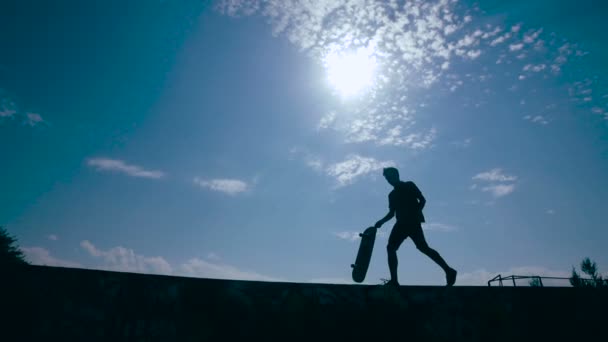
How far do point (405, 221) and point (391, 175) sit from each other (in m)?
0.93

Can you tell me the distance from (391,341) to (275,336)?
1.11 meters

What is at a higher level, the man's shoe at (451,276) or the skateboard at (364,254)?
the skateboard at (364,254)

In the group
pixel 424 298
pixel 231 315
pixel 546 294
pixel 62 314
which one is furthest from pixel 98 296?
pixel 546 294

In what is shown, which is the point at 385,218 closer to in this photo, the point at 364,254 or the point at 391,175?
the point at 391,175

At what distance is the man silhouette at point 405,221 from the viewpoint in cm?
464

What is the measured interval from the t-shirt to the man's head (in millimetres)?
129

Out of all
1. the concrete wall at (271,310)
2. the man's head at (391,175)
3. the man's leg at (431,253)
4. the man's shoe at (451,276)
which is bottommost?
the concrete wall at (271,310)

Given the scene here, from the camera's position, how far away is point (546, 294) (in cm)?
304

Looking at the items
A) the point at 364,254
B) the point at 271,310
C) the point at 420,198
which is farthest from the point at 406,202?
the point at 271,310

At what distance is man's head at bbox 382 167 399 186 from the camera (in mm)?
5418

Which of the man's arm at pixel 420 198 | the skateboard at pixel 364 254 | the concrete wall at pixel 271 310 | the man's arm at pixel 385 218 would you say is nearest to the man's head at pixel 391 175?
the man's arm at pixel 420 198

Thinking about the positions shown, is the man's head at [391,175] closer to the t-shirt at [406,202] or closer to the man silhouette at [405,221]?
the man silhouette at [405,221]

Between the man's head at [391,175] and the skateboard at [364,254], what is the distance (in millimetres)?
1022

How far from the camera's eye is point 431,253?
4668mm
